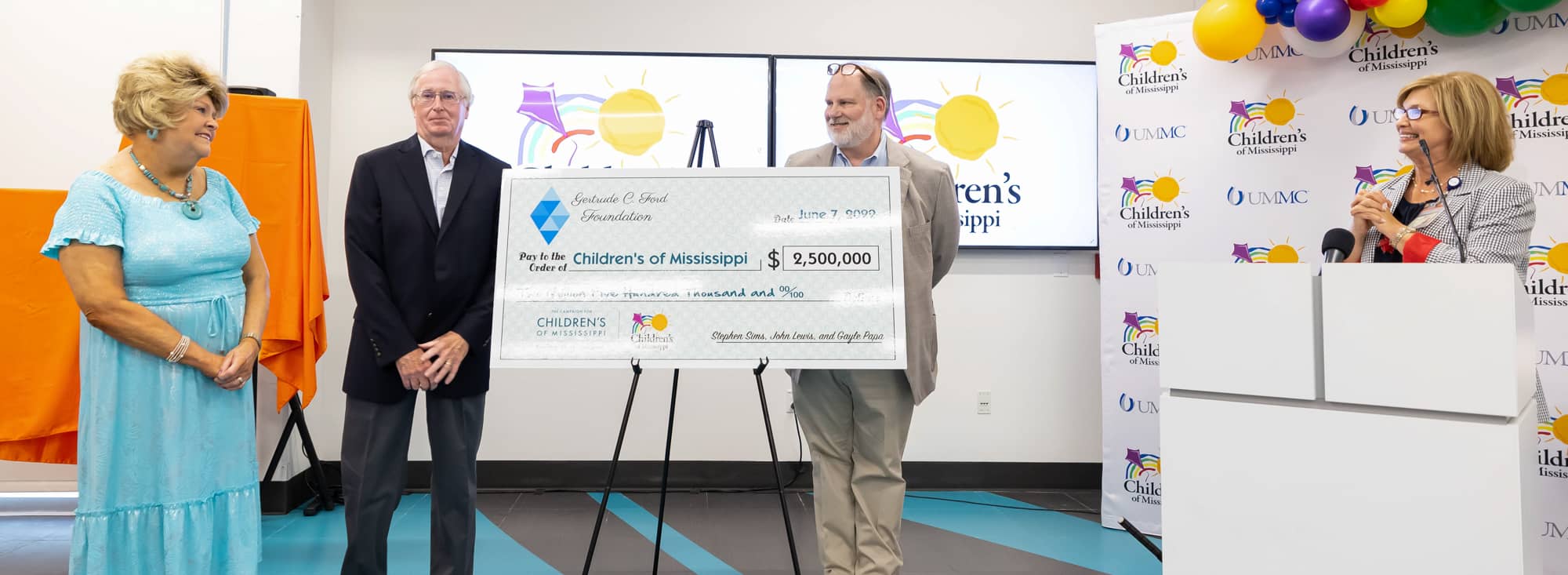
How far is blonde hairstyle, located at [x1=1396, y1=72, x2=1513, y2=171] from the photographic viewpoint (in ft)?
7.34

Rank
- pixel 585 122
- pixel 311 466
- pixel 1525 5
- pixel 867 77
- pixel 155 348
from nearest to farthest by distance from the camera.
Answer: pixel 155 348 → pixel 867 77 → pixel 1525 5 → pixel 311 466 → pixel 585 122

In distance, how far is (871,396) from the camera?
2.30 meters

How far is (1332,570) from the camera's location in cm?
140

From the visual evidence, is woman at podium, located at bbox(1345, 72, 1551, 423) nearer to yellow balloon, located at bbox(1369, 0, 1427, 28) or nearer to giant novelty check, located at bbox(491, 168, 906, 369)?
yellow balloon, located at bbox(1369, 0, 1427, 28)

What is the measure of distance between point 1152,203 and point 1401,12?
107cm

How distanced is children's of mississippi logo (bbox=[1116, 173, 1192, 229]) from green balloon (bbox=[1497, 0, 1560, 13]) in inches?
46.6

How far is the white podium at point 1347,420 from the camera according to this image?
1.31 meters

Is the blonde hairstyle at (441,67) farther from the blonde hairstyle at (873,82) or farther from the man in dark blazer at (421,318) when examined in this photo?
the blonde hairstyle at (873,82)

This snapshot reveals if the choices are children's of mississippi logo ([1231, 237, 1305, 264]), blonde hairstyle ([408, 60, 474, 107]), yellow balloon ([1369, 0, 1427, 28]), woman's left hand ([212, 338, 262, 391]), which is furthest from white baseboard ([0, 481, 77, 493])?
yellow balloon ([1369, 0, 1427, 28])

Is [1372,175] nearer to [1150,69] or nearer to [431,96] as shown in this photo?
[1150,69]

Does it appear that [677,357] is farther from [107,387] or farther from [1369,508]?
[1369,508]

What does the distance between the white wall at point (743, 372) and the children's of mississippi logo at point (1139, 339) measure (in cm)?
63

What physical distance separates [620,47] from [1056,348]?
2728mm

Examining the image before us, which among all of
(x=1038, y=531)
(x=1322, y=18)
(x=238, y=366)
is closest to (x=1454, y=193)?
(x=1322, y=18)
